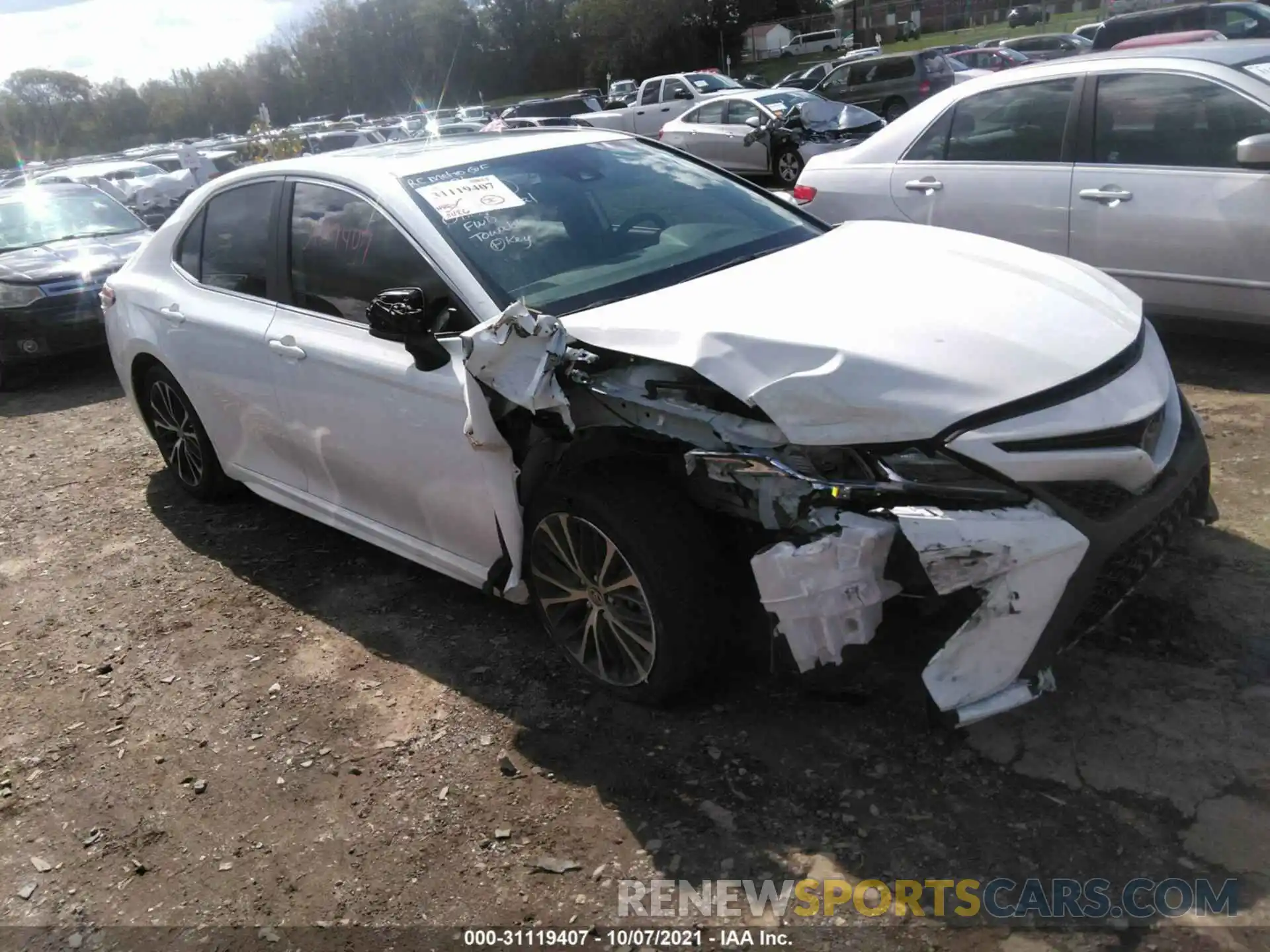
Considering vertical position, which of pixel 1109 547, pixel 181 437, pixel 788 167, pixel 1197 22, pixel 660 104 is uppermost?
pixel 1197 22

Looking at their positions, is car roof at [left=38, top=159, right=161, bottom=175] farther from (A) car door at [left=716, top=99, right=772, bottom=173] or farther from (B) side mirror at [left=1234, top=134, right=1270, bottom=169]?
(B) side mirror at [left=1234, top=134, right=1270, bottom=169]

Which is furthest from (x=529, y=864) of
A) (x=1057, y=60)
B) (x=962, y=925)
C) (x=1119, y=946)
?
(x=1057, y=60)

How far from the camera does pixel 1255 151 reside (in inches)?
185

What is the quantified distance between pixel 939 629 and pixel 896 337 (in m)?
0.78

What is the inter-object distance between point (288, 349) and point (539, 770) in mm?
1903

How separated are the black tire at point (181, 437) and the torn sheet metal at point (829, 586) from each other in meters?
3.28

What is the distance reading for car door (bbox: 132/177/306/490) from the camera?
4.20 metres

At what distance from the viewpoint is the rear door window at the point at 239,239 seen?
13.8ft

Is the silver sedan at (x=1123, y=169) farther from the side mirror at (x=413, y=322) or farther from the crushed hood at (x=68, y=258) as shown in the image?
the crushed hood at (x=68, y=258)

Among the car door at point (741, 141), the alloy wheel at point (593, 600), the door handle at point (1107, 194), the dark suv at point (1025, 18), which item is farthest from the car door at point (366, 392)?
the dark suv at point (1025, 18)

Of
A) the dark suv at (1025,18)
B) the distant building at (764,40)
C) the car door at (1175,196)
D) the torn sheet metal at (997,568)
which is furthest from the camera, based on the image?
the distant building at (764,40)

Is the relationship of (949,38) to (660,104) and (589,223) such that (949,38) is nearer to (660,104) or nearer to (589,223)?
(660,104)

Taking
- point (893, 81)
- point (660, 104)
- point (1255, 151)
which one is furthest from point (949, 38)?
point (1255, 151)

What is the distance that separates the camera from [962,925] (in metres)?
2.33
